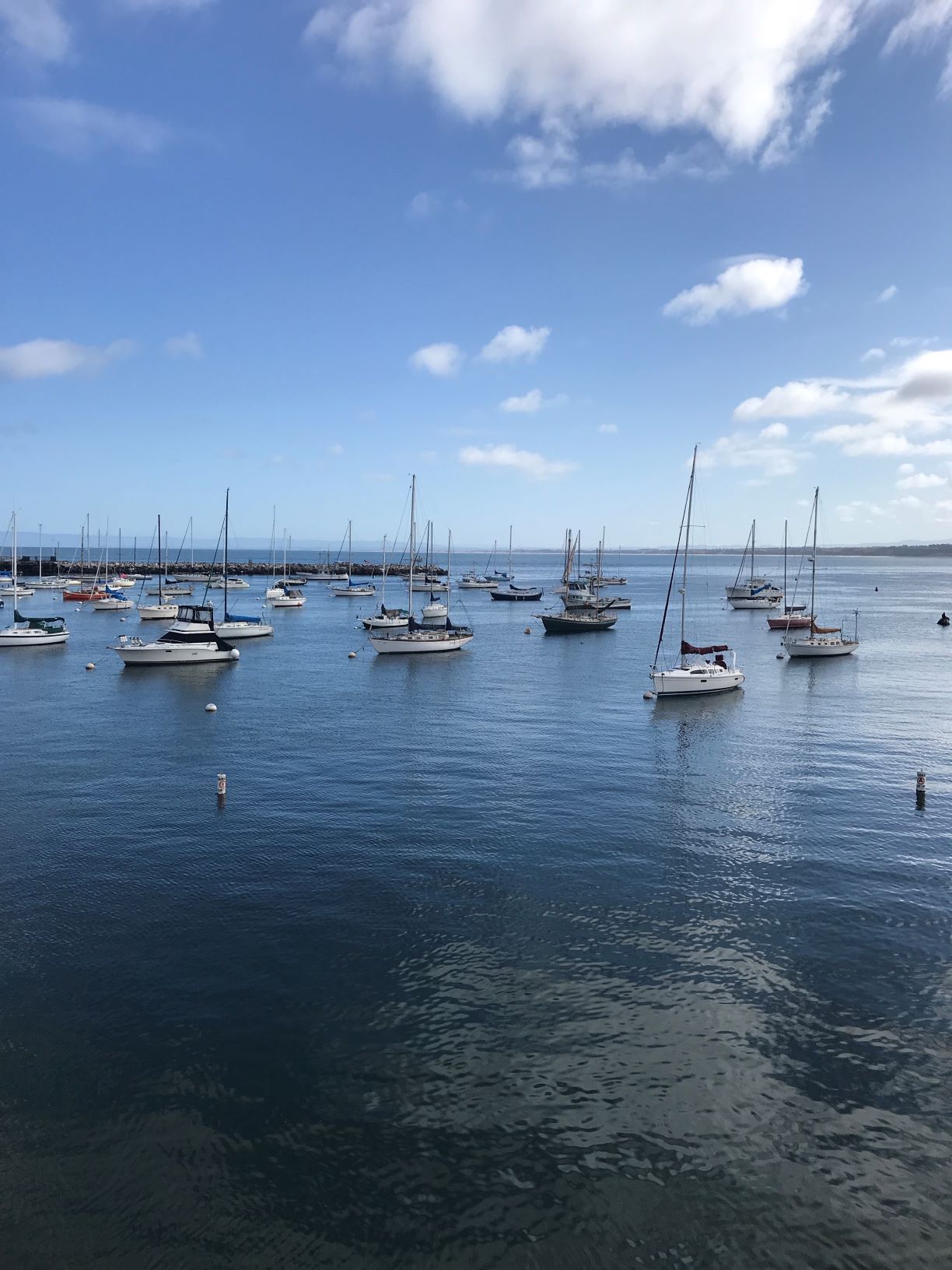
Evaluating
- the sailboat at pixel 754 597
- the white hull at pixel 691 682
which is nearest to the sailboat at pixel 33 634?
the white hull at pixel 691 682

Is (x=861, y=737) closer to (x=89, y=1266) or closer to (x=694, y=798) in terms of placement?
(x=694, y=798)

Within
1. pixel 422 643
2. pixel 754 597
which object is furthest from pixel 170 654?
pixel 754 597

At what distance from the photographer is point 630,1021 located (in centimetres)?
1841

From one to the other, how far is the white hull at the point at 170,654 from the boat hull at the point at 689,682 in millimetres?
40304

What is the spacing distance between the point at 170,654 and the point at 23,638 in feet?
68.0

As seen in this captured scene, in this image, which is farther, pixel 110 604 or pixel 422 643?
pixel 110 604

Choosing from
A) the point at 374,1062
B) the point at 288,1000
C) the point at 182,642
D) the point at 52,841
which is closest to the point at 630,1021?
the point at 374,1062

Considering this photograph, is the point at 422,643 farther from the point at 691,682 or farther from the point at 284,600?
the point at 284,600

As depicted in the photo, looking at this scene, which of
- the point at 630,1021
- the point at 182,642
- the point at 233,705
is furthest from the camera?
the point at 182,642

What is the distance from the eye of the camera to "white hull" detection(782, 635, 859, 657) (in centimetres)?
8006

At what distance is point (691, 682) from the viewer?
58.7 metres

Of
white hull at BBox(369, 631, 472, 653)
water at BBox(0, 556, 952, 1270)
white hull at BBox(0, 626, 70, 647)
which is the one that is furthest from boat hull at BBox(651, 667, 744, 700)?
white hull at BBox(0, 626, 70, 647)

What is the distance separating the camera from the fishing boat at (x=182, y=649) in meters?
70.7

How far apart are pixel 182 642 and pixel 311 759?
37.3 m
